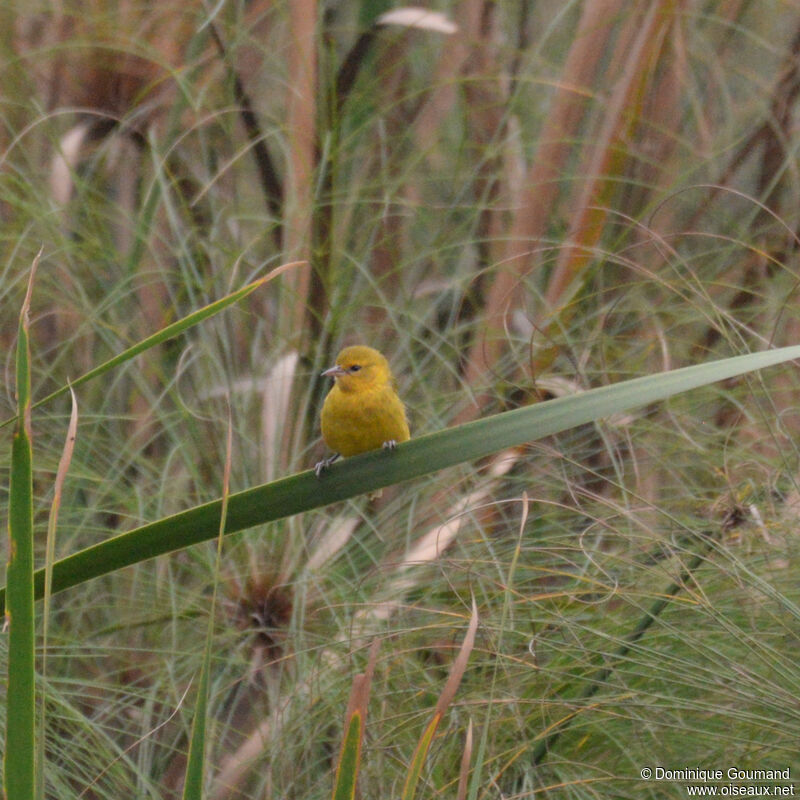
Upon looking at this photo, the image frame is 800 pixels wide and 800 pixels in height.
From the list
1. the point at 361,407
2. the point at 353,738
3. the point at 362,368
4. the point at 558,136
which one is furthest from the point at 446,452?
the point at 558,136

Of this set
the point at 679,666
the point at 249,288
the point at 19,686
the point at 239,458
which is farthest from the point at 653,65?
the point at 19,686

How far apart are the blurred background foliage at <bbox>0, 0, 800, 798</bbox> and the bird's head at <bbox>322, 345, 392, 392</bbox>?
183 mm

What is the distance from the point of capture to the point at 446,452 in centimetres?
130

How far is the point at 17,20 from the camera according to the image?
3.34 metres

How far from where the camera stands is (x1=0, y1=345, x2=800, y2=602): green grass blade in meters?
1.22

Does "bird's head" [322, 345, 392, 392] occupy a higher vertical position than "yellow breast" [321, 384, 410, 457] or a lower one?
higher

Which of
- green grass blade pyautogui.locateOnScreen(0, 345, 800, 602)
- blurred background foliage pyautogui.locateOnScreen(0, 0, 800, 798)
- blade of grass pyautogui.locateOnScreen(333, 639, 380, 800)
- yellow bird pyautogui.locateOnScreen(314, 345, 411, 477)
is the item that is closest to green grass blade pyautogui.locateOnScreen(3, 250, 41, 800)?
green grass blade pyautogui.locateOnScreen(0, 345, 800, 602)

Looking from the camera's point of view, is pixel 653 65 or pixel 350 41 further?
pixel 350 41

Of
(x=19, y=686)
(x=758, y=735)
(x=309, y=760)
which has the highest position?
(x=19, y=686)

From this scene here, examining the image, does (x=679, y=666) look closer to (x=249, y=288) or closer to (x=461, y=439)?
(x=461, y=439)

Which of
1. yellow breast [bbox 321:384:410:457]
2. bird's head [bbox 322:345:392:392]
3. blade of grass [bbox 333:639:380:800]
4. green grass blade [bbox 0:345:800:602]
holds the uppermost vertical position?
green grass blade [bbox 0:345:800:602]

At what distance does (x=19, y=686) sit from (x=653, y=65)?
2315 millimetres

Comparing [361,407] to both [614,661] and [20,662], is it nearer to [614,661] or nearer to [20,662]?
[614,661]

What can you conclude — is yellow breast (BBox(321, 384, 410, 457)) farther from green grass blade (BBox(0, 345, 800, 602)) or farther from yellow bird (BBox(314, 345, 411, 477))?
green grass blade (BBox(0, 345, 800, 602))
